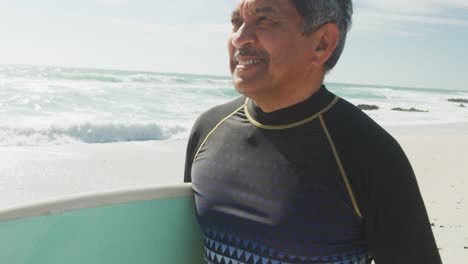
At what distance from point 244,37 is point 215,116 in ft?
1.11

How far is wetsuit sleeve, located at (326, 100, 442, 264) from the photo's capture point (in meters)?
1.21

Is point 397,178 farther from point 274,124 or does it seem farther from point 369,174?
point 274,124

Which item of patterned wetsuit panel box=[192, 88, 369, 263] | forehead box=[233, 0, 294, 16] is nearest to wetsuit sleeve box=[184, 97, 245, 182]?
patterned wetsuit panel box=[192, 88, 369, 263]

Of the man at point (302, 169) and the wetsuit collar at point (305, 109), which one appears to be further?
the wetsuit collar at point (305, 109)

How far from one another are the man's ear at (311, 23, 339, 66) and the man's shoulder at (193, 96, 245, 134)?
0.32 metres

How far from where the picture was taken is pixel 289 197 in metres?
1.30

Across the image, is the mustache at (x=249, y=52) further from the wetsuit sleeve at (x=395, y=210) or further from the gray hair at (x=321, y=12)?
the wetsuit sleeve at (x=395, y=210)

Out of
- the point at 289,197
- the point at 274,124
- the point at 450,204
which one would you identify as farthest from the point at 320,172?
the point at 450,204

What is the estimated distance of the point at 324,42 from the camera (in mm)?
1360

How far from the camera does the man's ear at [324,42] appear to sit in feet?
4.39

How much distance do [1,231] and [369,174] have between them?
903mm

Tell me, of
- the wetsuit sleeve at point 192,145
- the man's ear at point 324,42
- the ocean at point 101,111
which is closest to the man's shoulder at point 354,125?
the man's ear at point 324,42

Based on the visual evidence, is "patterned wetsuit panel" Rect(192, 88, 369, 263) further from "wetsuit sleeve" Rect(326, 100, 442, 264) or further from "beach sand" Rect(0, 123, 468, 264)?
"beach sand" Rect(0, 123, 468, 264)

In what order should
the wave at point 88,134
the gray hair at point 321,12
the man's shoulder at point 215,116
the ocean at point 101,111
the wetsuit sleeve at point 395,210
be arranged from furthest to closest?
the ocean at point 101,111 → the wave at point 88,134 → the man's shoulder at point 215,116 → the gray hair at point 321,12 → the wetsuit sleeve at point 395,210
